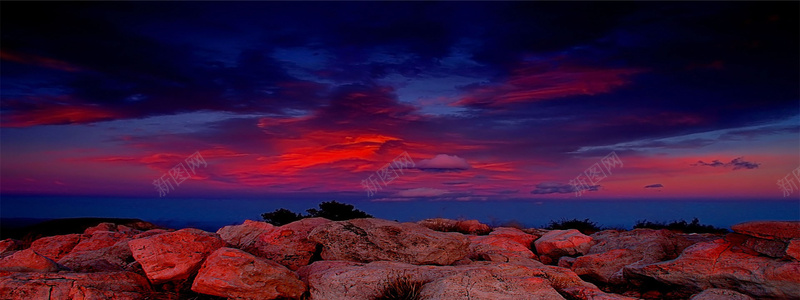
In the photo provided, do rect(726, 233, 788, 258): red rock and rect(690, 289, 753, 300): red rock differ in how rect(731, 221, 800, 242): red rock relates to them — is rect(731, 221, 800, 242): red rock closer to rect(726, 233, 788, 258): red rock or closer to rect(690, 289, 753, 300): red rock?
rect(726, 233, 788, 258): red rock

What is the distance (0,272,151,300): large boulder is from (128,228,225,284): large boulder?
0.55 m

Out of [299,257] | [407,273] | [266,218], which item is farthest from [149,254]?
[266,218]

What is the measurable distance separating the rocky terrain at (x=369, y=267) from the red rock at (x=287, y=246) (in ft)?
0.09

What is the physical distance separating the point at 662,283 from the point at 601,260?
2245mm

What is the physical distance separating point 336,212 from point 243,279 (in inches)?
599

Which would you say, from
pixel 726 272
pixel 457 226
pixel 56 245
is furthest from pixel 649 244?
pixel 56 245

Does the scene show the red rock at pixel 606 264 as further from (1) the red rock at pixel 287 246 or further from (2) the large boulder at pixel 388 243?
(1) the red rock at pixel 287 246

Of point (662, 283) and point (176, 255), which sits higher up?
point (176, 255)

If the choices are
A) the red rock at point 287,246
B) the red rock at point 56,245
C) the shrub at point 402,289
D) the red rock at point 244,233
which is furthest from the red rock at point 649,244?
the red rock at point 56,245

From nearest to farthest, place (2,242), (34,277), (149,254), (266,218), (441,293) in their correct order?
(441,293), (34,277), (149,254), (2,242), (266,218)

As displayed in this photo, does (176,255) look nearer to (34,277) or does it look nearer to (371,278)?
(34,277)

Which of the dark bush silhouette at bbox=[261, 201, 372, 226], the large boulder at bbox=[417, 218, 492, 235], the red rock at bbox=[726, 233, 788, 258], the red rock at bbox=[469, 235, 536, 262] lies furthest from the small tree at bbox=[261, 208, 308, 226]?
the red rock at bbox=[726, 233, 788, 258]

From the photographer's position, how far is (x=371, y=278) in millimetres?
10742

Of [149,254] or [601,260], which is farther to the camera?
[601,260]
